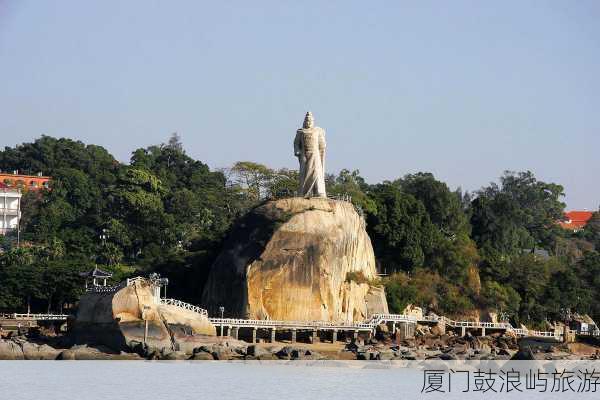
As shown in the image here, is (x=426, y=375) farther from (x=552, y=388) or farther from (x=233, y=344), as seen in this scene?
(x=233, y=344)

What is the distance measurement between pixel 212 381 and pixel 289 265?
18929mm

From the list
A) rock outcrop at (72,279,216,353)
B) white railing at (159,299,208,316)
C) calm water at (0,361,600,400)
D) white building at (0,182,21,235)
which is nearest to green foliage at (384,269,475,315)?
white railing at (159,299,208,316)

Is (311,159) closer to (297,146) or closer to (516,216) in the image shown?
(297,146)

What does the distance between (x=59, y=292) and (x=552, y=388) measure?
112 ft

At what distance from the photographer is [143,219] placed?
102812 millimetres

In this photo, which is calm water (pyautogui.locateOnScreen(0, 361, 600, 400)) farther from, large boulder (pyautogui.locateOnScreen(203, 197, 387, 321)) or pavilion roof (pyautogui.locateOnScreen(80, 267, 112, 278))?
pavilion roof (pyautogui.locateOnScreen(80, 267, 112, 278))

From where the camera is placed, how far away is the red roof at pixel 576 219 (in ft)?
512

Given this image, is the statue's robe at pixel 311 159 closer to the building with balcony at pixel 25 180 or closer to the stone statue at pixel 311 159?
the stone statue at pixel 311 159

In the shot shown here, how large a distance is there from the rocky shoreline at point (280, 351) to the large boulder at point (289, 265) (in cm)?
273

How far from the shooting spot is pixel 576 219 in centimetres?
16462

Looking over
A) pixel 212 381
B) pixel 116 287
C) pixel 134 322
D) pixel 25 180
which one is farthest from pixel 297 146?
pixel 25 180

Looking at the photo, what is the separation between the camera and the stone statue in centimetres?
8181

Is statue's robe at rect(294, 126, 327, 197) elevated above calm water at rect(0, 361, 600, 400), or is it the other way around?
statue's robe at rect(294, 126, 327, 197)

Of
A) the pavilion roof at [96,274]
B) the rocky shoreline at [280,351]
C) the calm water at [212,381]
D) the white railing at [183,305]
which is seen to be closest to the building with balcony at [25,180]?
the pavilion roof at [96,274]
